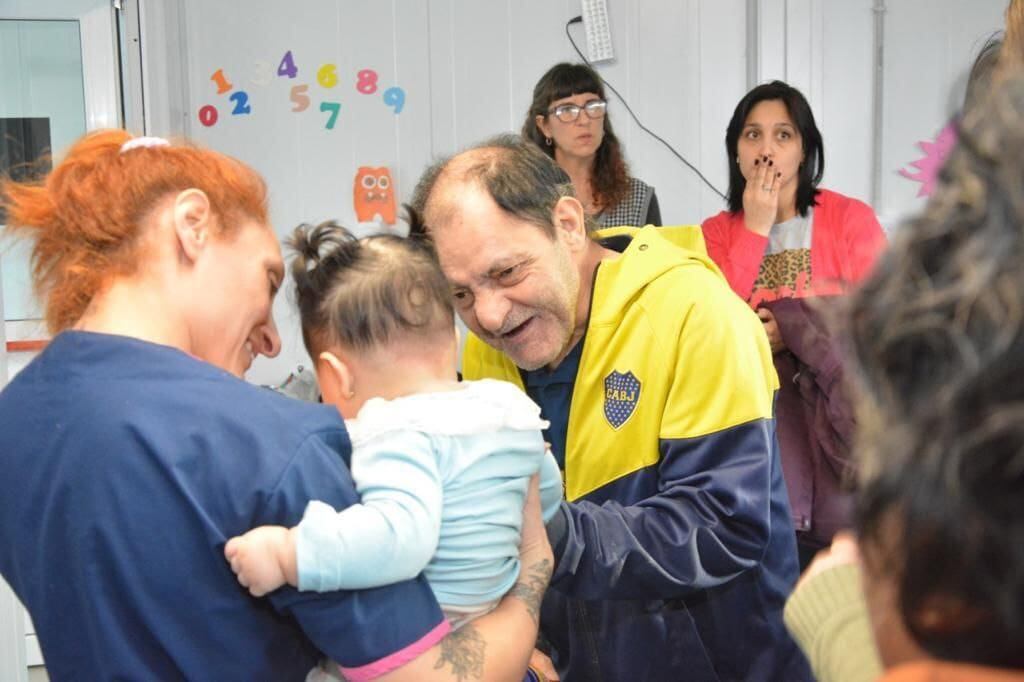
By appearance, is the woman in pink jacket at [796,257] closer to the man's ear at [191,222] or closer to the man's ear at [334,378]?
the man's ear at [334,378]

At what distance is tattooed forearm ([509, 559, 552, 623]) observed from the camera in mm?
1253

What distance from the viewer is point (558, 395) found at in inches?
73.0

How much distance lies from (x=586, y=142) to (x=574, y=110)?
0.39ft

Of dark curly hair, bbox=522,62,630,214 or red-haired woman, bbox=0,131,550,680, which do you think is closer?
red-haired woman, bbox=0,131,550,680

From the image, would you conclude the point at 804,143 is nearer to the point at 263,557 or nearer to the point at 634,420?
the point at 634,420

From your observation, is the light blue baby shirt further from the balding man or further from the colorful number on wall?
the colorful number on wall

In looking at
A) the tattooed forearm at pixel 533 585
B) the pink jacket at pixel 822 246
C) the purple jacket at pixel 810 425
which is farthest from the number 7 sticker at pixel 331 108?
the tattooed forearm at pixel 533 585

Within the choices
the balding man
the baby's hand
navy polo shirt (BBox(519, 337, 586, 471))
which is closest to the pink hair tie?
the baby's hand

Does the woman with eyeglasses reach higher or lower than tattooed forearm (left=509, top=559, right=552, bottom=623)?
higher

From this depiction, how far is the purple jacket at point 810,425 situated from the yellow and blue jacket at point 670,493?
0.88m

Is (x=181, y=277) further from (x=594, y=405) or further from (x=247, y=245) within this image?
(x=594, y=405)

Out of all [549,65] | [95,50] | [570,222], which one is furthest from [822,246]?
[95,50]

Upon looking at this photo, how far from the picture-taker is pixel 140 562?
1.00m

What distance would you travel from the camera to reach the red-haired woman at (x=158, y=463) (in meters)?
1.00
